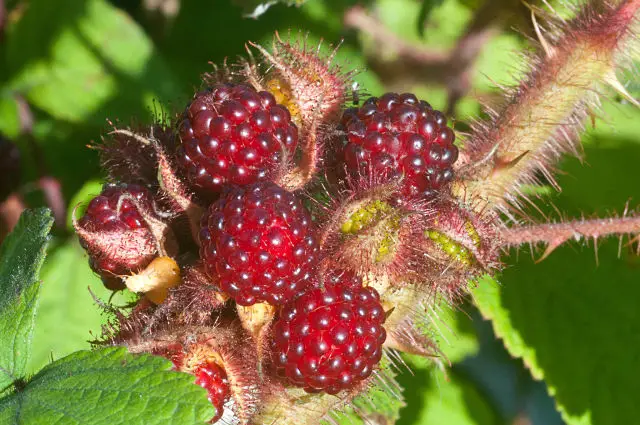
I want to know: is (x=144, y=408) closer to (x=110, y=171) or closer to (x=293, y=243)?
(x=293, y=243)

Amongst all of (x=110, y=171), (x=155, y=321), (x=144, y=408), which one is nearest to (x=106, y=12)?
(x=110, y=171)

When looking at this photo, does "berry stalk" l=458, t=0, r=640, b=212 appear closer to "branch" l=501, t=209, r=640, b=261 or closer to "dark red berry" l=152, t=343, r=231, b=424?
"branch" l=501, t=209, r=640, b=261

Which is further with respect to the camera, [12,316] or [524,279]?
[524,279]

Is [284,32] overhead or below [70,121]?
overhead

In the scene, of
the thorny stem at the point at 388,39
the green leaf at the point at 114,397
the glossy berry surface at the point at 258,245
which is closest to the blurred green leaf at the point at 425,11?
the thorny stem at the point at 388,39

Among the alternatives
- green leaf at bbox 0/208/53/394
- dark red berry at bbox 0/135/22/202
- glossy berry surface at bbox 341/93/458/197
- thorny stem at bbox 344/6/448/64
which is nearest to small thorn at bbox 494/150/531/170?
glossy berry surface at bbox 341/93/458/197

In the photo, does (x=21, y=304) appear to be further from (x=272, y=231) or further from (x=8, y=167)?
(x=8, y=167)

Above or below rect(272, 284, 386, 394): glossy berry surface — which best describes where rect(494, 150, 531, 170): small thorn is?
above

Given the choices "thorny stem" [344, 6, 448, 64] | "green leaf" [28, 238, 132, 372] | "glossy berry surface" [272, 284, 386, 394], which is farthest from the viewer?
"thorny stem" [344, 6, 448, 64]
